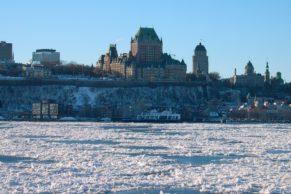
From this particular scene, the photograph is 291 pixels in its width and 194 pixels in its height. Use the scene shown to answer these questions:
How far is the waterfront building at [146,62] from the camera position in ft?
438

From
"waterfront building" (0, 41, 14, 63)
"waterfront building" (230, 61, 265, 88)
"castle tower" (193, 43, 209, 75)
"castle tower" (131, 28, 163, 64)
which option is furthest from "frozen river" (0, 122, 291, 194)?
"waterfront building" (0, 41, 14, 63)

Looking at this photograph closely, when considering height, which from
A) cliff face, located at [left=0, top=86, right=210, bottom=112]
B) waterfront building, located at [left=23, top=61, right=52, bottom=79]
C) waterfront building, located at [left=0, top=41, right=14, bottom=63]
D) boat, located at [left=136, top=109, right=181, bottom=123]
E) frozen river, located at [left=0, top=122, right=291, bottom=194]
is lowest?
frozen river, located at [left=0, top=122, right=291, bottom=194]

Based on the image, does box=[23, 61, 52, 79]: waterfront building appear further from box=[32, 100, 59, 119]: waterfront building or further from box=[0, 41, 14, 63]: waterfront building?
box=[0, 41, 14, 63]: waterfront building

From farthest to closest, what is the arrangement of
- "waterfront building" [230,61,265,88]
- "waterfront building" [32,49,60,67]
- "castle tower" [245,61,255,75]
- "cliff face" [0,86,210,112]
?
"waterfront building" [32,49,60,67]
"castle tower" [245,61,255,75]
"waterfront building" [230,61,265,88]
"cliff face" [0,86,210,112]

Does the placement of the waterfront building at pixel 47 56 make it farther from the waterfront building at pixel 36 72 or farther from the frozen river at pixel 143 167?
the frozen river at pixel 143 167

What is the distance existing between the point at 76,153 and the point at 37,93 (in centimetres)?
8106

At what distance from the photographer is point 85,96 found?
363 ft

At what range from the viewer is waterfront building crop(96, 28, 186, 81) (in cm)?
13350

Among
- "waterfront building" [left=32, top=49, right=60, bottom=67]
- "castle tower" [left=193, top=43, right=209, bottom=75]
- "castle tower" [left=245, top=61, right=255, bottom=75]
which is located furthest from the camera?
"castle tower" [left=193, top=43, right=209, bottom=75]

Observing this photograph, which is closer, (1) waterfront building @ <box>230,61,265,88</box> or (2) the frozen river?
(2) the frozen river

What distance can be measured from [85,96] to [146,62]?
2923cm

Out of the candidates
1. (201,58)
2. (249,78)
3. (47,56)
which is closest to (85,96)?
(249,78)

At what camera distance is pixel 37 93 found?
111312 mm

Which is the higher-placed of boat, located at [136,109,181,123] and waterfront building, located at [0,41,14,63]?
waterfront building, located at [0,41,14,63]
